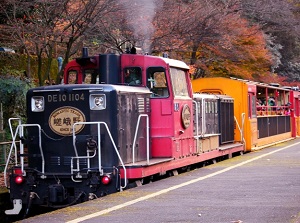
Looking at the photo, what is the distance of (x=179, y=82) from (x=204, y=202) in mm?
5415

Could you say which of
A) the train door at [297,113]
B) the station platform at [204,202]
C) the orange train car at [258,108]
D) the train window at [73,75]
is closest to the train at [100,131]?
the train window at [73,75]

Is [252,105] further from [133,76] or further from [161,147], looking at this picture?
[133,76]

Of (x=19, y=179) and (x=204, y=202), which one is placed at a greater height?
(x=19, y=179)

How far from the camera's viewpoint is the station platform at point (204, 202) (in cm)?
867

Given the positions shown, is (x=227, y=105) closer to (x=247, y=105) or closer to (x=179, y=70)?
(x=247, y=105)

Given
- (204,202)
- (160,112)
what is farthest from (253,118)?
(204,202)

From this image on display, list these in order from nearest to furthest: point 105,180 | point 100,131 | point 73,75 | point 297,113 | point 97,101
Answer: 1. point 105,180
2. point 97,101
3. point 100,131
4. point 73,75
5. point 297,113

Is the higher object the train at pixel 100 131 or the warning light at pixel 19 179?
the train at pixel 100 131

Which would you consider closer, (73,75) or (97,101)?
(97,101)

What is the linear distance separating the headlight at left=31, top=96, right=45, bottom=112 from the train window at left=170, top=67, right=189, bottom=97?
3.14 metres

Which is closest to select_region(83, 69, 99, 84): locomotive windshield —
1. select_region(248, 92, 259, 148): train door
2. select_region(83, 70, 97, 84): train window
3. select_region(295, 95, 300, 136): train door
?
select_region(83, 70, 97, 84): train window

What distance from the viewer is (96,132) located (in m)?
12.4

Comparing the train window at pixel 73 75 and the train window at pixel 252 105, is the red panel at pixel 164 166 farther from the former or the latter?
the train window at pixel 252 105

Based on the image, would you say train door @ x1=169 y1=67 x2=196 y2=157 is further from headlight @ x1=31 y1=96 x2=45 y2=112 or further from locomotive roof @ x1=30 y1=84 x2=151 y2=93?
headlight @ x1=31 y1=96 x2=45 y2=112
